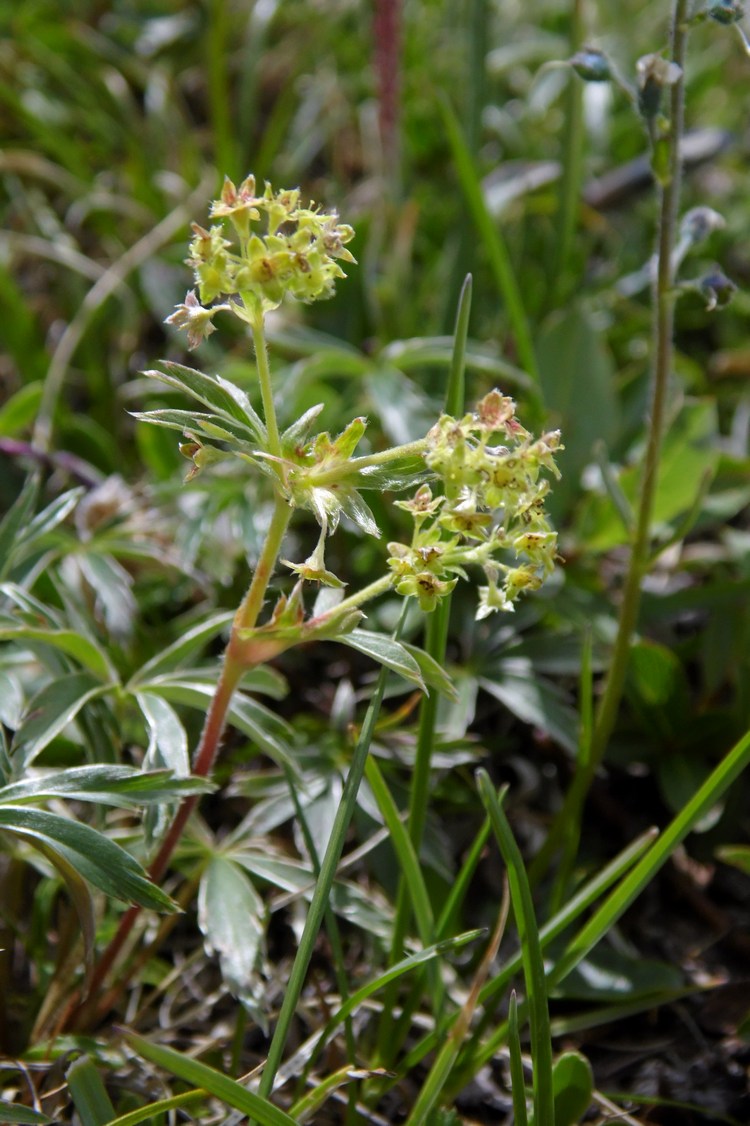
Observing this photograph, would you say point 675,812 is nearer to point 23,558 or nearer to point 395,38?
point 23,558

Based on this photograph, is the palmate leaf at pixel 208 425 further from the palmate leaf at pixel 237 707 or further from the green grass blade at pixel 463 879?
the green grass blade at pixel 463 879

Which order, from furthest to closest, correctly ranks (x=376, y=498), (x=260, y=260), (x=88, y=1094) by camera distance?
(x=376, y=498) → (x=88, y=1094) → (x=260, y=260)

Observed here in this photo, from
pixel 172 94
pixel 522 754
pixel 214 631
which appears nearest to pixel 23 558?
pixel 214 631

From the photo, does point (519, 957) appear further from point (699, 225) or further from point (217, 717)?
point (699, 225)

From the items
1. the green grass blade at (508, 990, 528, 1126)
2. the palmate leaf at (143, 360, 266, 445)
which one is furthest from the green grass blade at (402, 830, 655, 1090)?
the palmate leaf at (143, 360, 266, 445)

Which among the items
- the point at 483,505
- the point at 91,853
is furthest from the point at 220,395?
the point at 91,853

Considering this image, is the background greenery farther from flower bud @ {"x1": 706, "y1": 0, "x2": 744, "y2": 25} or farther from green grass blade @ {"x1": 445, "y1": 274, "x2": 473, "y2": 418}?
flower bud @ {"x1": 706, "y1": 0, "x2": 744, "y2": 25}

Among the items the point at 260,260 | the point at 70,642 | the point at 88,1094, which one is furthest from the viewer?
the point at 70,642
